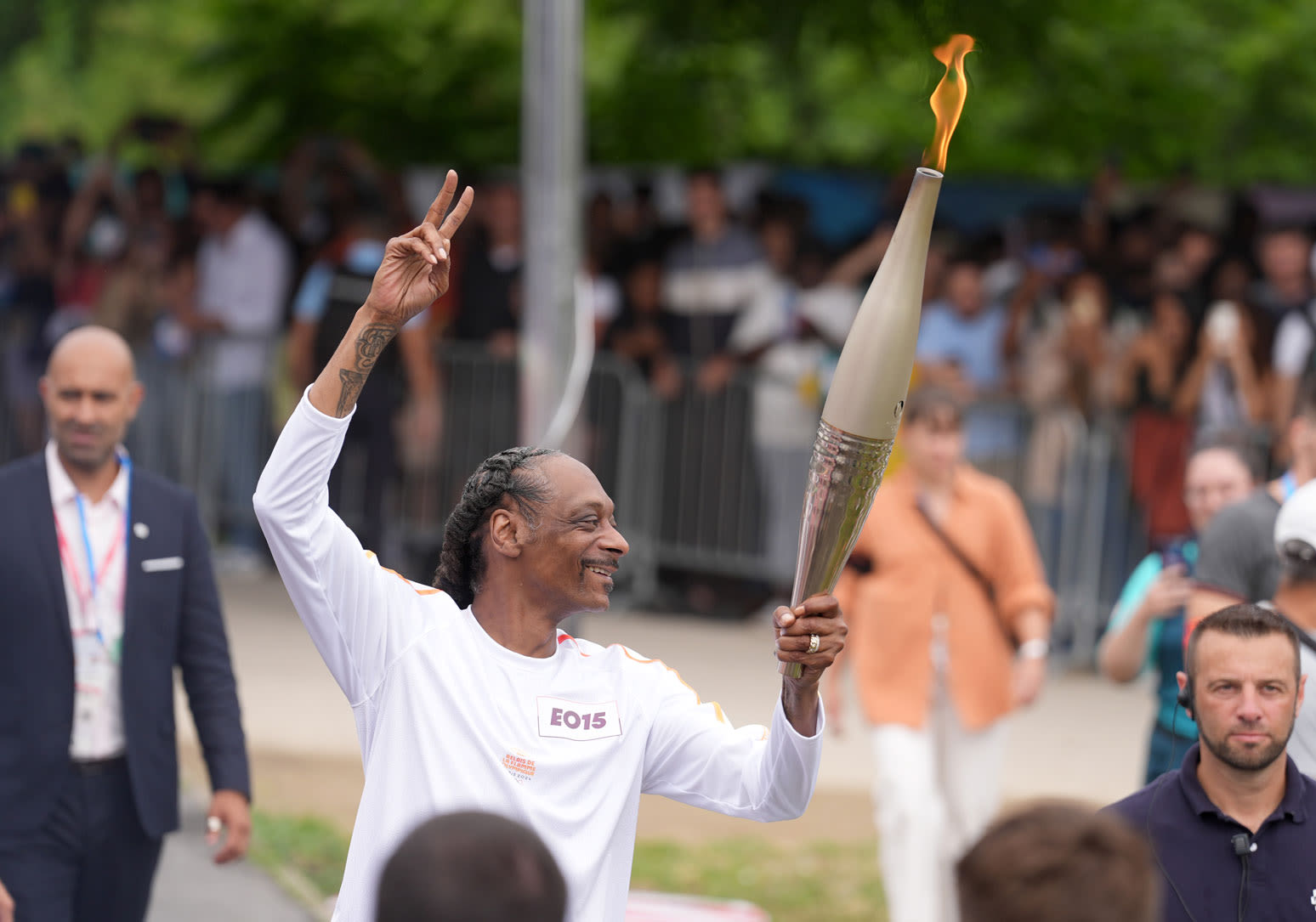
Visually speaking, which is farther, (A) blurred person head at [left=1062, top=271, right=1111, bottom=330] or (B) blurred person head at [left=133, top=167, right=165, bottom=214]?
(B) blurred person head at [left=133, top=167, right=165, bottom=214]

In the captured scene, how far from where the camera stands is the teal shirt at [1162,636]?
602cm

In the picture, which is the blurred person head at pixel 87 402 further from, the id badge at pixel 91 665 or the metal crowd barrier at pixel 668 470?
the metal crowd barrier at pixel 668 470

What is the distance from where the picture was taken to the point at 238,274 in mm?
12875

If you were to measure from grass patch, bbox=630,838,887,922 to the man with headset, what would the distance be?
11.9 feet

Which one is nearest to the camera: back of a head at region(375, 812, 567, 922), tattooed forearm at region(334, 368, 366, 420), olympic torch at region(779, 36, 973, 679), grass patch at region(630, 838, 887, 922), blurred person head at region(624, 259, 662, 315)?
back of a head at region(375, 812, 567, 922)

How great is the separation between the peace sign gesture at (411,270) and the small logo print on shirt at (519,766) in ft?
2.95

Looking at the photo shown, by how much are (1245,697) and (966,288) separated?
288 inches

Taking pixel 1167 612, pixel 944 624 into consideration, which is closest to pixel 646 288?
pixel 944 624

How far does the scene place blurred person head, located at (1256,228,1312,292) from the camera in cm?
1049

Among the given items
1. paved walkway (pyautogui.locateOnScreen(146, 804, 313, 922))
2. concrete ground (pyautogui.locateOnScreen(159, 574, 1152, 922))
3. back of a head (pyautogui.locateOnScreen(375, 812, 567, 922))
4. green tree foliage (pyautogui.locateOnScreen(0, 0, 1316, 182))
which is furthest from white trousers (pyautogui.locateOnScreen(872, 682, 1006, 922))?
green tree foliage (pyautogui.locateOnScreen(0, 0, 1316, 182))

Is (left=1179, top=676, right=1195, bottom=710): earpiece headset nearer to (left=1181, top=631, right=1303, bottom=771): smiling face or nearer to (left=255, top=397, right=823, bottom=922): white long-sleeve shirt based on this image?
(left=1181, top=631, right=1303, bottom=771): smiling face

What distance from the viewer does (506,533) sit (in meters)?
3.92

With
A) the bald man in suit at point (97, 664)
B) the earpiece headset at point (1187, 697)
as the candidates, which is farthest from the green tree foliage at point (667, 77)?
the earpiece headset at point (1187, 697)

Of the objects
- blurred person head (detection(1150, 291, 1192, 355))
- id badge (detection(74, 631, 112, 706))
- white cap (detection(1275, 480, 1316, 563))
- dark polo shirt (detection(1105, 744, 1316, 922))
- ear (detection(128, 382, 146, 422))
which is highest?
blurred person head (detection(1150, 291, 1192, 355))
